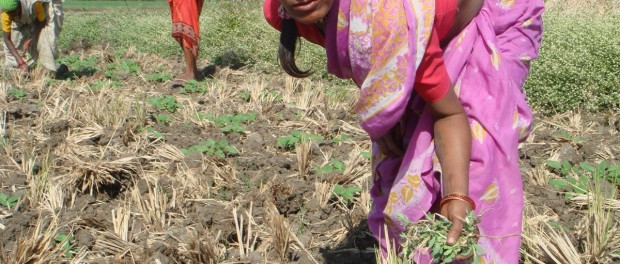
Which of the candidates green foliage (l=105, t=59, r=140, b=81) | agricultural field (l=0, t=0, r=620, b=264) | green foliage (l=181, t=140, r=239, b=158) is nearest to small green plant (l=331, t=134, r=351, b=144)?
agricultural field (l=0, t=0, r=620, b=264)

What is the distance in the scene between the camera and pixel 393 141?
2.33 m

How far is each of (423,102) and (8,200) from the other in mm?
2580

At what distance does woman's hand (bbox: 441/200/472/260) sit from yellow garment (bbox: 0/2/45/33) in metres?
7.24

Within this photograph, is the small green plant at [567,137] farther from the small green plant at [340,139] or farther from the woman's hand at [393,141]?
the woman's hand at [393,141]

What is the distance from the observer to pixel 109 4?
20.8m

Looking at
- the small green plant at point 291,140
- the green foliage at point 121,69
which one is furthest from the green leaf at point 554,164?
the green foliage at point 121,69

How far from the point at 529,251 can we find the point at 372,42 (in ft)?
4.65

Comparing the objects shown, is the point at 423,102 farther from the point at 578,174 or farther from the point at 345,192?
the point at 578,174

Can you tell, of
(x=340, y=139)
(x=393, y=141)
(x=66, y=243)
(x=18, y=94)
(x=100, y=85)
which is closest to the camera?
(x=393, y=141)

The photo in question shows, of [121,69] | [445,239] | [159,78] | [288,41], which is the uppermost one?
[288,41]

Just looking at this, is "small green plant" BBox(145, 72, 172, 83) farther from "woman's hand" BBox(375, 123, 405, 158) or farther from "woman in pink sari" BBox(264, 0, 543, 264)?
"woman's hand" BBox(375, 123, 405, 158)

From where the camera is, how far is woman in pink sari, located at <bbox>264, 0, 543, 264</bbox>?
1956 millimetres

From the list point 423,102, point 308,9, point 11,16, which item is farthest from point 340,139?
point 11,16

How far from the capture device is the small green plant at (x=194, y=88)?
7266mm
